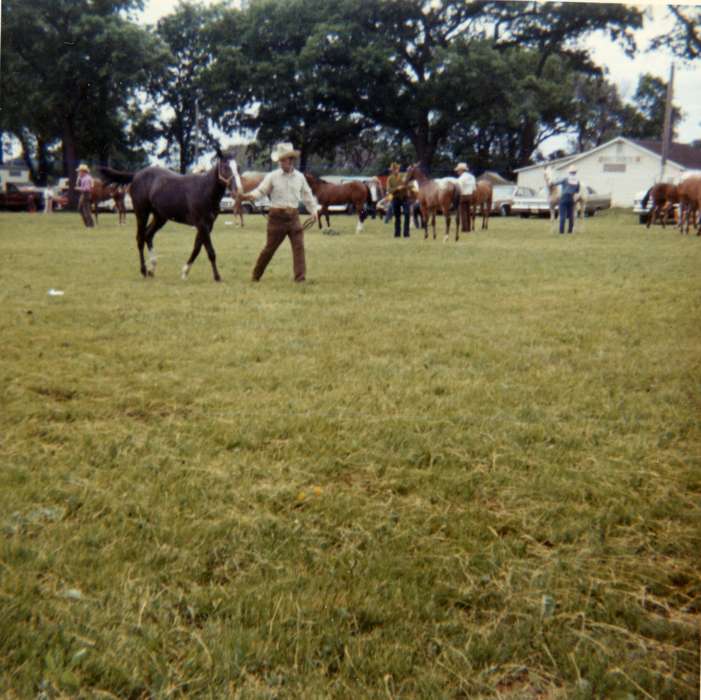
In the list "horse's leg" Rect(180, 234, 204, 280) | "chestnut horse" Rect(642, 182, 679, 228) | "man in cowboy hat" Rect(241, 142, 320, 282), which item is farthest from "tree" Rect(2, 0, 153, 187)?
"horse's leg" Rect(180, 234, 204, 280)

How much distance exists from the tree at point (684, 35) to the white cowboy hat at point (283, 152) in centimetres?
431

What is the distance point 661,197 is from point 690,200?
1.61 ft

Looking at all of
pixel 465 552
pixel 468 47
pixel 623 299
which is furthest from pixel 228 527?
pixel 623 299

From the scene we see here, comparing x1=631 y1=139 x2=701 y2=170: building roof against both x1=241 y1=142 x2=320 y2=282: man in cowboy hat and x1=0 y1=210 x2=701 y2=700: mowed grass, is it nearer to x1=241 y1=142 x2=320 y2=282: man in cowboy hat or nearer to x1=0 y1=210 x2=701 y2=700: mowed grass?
x1=0 y1=210 x2=701 y2=700: mowed grass

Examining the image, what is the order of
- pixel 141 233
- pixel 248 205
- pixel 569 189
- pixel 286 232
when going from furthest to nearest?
pixel 248 205 < pixel 141 233 < pixel 286 232 < pixel 569 189

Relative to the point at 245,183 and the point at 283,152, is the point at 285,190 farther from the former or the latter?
the point at 283,152

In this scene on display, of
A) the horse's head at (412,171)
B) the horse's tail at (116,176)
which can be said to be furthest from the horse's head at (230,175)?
the horse's head at (412,171)

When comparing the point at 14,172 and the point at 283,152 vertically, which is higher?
the point at 283,152

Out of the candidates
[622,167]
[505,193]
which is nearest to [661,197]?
[622,167]

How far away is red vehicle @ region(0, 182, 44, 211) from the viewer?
554cm

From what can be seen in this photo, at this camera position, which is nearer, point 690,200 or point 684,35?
point 684,35

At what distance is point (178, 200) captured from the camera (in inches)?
448

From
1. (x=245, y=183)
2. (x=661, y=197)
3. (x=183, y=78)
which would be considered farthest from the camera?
(x=245, y=183)

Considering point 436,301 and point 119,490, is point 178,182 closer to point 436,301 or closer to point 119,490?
point 436,301
